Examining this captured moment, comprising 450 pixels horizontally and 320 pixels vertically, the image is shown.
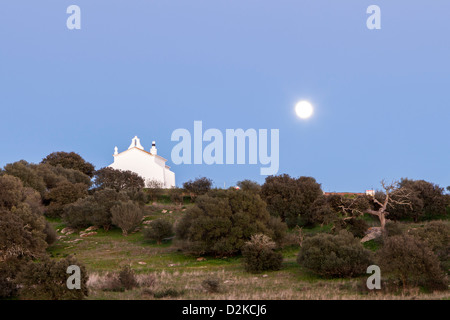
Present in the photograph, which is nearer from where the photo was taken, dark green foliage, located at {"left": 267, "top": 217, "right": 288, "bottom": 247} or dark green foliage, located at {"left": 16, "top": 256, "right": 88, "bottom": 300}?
dark green foliage, located at {"left": 16, "top": 256, "right": 88, "bottom": 300}

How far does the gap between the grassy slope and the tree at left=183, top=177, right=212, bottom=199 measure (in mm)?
11383

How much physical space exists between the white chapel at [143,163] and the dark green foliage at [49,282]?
58315 mm

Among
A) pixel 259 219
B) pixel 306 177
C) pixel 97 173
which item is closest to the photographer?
pixel 259 219

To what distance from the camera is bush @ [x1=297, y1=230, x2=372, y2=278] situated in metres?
20.7

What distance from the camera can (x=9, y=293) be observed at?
1647 cm

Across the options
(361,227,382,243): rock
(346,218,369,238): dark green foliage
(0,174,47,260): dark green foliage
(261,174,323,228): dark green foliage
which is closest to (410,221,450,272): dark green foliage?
(361,227,382,243): rock

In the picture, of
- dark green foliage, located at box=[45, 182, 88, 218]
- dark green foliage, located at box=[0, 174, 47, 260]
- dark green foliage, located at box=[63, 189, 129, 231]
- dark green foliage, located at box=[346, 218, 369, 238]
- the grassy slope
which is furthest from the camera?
dark green foliage, located at box=[45, 182, 88, 218]

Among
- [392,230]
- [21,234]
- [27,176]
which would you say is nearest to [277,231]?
[392,230]

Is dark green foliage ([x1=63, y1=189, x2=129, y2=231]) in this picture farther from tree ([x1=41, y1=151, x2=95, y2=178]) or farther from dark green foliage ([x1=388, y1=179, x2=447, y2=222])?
tree ([x1=41, y1=151, x2=95, y2=178])

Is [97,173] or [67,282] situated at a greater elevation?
[97,173]

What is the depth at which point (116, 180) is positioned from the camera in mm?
64875

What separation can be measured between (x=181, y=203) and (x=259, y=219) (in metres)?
23.9
